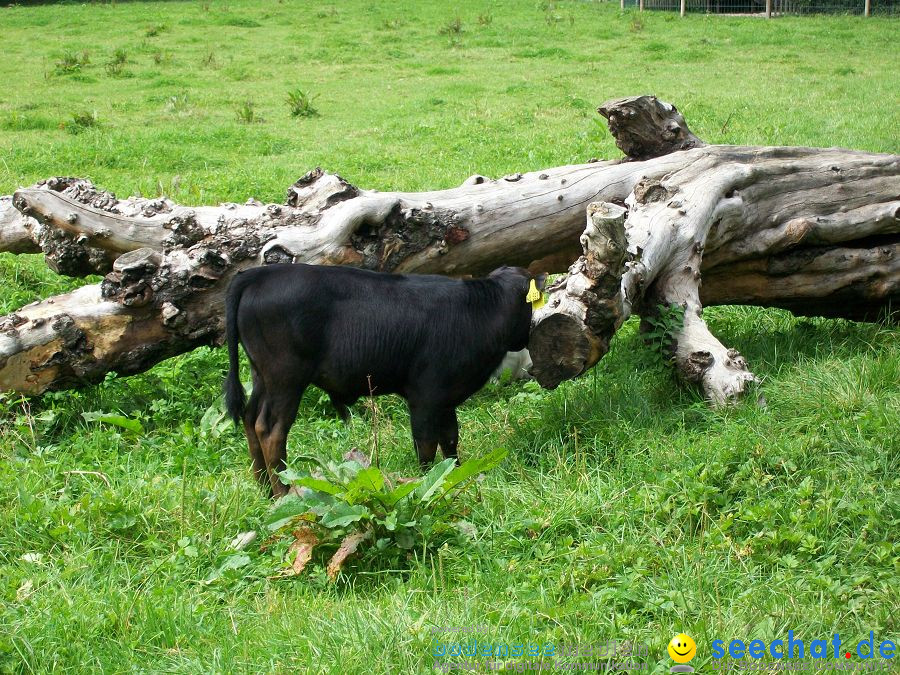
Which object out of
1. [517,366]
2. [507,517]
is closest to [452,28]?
[517,366]

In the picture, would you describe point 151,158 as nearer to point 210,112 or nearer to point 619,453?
point 210,112

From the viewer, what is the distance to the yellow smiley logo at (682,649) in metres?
3.09

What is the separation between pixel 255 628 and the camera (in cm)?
343

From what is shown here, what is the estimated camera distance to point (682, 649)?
3.11 m

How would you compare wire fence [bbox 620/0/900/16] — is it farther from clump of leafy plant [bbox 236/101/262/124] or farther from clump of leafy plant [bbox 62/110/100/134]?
clump of leafy plant [bbox 62/110/100/134]

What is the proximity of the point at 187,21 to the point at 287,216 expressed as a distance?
20.8 meters

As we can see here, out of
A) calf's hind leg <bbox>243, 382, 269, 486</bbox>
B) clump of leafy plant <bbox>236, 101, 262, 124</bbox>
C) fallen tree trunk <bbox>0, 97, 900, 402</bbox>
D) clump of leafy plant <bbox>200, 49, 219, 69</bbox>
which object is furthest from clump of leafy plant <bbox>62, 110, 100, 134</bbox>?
calf's hind leg <bbox>243, 382, 269, 486</bbox>

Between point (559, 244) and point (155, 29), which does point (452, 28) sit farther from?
point (559, 244)

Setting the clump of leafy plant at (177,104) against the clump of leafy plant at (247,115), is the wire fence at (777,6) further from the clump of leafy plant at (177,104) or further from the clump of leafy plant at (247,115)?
the clump of leafy plant at (177,104)

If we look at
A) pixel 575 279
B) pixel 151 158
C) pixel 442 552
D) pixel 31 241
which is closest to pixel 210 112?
pixel 151 158

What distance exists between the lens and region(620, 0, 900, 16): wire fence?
26250mm

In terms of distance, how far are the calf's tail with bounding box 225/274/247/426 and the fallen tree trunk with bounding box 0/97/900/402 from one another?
2.59 ft

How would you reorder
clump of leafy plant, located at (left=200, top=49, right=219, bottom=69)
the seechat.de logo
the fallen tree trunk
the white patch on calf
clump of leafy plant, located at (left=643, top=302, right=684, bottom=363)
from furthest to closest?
clump of leafy plant, located at (left=200, top=49, right=219, bottom=69) < the white patch on calf < clump of leafy plant, located at (left=643, top=302, right=684, bottom=363) < the fallen tree trunk < the seechat.de logo

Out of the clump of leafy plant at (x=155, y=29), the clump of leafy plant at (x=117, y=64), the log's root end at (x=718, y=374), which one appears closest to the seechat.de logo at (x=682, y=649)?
the log's root end at (x=718, y=374)
